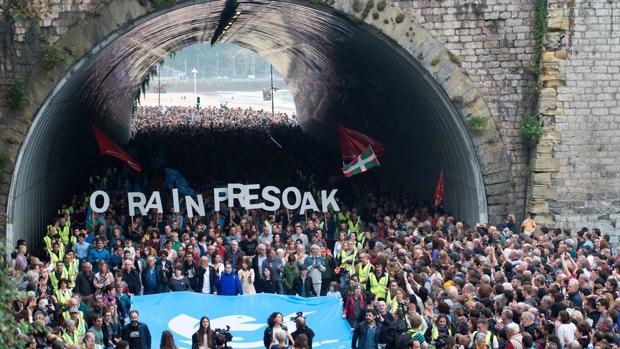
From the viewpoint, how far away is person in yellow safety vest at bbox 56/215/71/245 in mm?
27750

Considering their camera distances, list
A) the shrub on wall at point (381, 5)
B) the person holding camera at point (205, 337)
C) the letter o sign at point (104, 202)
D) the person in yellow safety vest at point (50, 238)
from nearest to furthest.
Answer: the person holding camera at point (205, 337) → the person in yellow safety vest at point (50, 238) → the shrub on wall at point (381, 5) → the letter o sign at point (104, 202)

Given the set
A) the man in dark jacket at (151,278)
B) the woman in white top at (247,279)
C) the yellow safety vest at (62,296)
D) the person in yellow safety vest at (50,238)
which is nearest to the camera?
the yellow safety vest at (62,296)

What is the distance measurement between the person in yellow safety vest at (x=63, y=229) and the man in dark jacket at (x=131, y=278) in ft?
12.4

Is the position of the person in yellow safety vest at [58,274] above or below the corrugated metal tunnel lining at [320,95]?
below

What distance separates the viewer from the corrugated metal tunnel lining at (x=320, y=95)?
1150 inches

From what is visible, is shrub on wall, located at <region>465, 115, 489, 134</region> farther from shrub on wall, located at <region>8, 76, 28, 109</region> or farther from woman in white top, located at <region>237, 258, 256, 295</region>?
shrub on wall, located at <region>8, 76, 28, 109</region>

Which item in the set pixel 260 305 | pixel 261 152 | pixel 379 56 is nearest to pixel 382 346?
pixel 260 305

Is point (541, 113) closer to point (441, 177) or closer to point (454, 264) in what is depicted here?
point (441, 177)

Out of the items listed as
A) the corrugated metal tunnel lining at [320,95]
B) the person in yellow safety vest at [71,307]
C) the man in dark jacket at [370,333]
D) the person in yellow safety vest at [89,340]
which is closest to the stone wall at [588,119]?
the corrugated metal tunnel lining at [320,95]

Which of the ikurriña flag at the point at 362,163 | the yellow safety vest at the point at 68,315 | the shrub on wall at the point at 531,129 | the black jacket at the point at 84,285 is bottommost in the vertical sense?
the yellow safety vest at the point at 68,315

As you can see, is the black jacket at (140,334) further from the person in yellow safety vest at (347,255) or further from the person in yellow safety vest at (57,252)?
the person in yellow safety vest at (347,255)

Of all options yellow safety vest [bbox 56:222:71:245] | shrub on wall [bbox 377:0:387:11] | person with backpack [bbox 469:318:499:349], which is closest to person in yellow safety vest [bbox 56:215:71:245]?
yellow safety vest [bbox 56:222:71:245]

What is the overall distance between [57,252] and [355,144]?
31.3ft

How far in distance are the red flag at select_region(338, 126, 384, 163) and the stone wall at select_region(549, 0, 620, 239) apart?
5.26 metres
